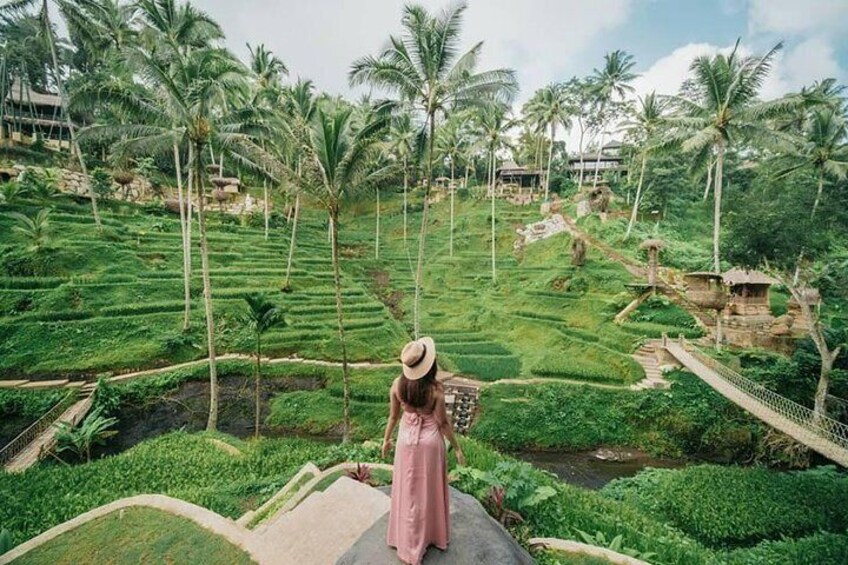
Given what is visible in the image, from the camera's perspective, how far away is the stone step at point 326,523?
5047 mm

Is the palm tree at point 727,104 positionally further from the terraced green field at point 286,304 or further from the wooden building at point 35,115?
the wooden building at point 35,115

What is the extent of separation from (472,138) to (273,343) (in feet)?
132

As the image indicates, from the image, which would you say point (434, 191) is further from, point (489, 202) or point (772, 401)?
point (772, 401)

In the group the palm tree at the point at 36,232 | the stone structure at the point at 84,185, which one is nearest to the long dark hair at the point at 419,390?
the palm tree at the point at 36,232

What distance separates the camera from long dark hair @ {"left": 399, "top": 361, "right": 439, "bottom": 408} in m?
4.04

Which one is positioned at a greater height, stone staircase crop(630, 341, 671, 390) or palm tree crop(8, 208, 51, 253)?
palm tree crop(8, 208, 51, 253)

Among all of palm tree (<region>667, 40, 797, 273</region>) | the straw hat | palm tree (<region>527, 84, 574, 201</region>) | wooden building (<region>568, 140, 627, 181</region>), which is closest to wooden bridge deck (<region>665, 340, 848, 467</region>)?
palm tree (<region>667, 40, 797, 273</region>)

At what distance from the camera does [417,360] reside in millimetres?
4035

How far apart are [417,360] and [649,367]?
1675 cm

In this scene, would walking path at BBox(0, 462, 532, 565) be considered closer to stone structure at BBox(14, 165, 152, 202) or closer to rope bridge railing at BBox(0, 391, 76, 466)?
rope bridge railing at BBox(0, 391, 76, 466)

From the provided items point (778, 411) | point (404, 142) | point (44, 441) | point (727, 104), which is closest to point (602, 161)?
point (404, 142)

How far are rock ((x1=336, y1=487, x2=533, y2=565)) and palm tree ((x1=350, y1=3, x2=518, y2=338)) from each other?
37.8ft

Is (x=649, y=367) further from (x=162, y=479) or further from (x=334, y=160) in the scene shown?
(x=162, y=479)

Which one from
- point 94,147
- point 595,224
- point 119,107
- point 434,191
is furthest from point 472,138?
point 119,107
